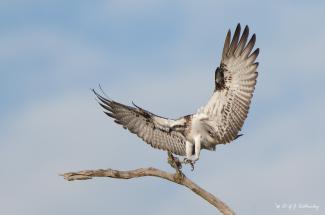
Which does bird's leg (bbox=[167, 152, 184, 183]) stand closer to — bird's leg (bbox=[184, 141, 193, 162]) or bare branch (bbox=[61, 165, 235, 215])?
bare branch (bbox=[61, 165, 235, 215])

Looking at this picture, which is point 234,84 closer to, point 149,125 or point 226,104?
point 226,104

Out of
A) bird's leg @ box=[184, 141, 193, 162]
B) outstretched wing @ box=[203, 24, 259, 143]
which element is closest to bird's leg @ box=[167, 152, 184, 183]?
bird's leg @ box=[184, 141, 193, 162]

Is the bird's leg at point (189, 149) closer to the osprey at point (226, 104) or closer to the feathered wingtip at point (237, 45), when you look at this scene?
the osprey at point (226, 104)

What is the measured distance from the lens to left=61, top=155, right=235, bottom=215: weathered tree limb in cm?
2144

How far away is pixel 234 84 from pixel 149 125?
8.68 ft

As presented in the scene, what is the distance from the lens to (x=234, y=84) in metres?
22.5

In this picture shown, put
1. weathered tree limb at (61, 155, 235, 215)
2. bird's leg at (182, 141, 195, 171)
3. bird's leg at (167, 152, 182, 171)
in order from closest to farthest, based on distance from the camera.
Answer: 1. weathered tree limb at (61, 155, 235, 215)
2. bird's leg at (167, 152, 182, 171)
3. bird's leg at (182, 141, 195, 171)

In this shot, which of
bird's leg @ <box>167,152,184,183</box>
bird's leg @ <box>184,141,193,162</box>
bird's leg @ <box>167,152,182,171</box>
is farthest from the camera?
bird's leg @ <box>184,141,193,162</box>

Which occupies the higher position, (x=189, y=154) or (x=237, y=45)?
(x=237, y=45)

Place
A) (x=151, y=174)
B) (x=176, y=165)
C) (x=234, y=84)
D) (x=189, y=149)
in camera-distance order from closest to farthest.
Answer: (x=151, y=174), (x=176, y=165), (x=234, y=84), (x=189, y=149)

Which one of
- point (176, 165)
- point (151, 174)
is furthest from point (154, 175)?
point (176, 165)

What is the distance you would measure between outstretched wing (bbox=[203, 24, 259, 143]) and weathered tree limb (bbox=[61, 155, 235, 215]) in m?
1.68

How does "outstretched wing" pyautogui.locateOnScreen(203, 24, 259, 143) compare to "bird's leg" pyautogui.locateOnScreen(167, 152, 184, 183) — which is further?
"outstretched wing" pyautogui.locateOnScreen(203, 24, 259, 143)

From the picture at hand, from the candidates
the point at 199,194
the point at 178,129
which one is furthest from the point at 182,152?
the point at 199,194
